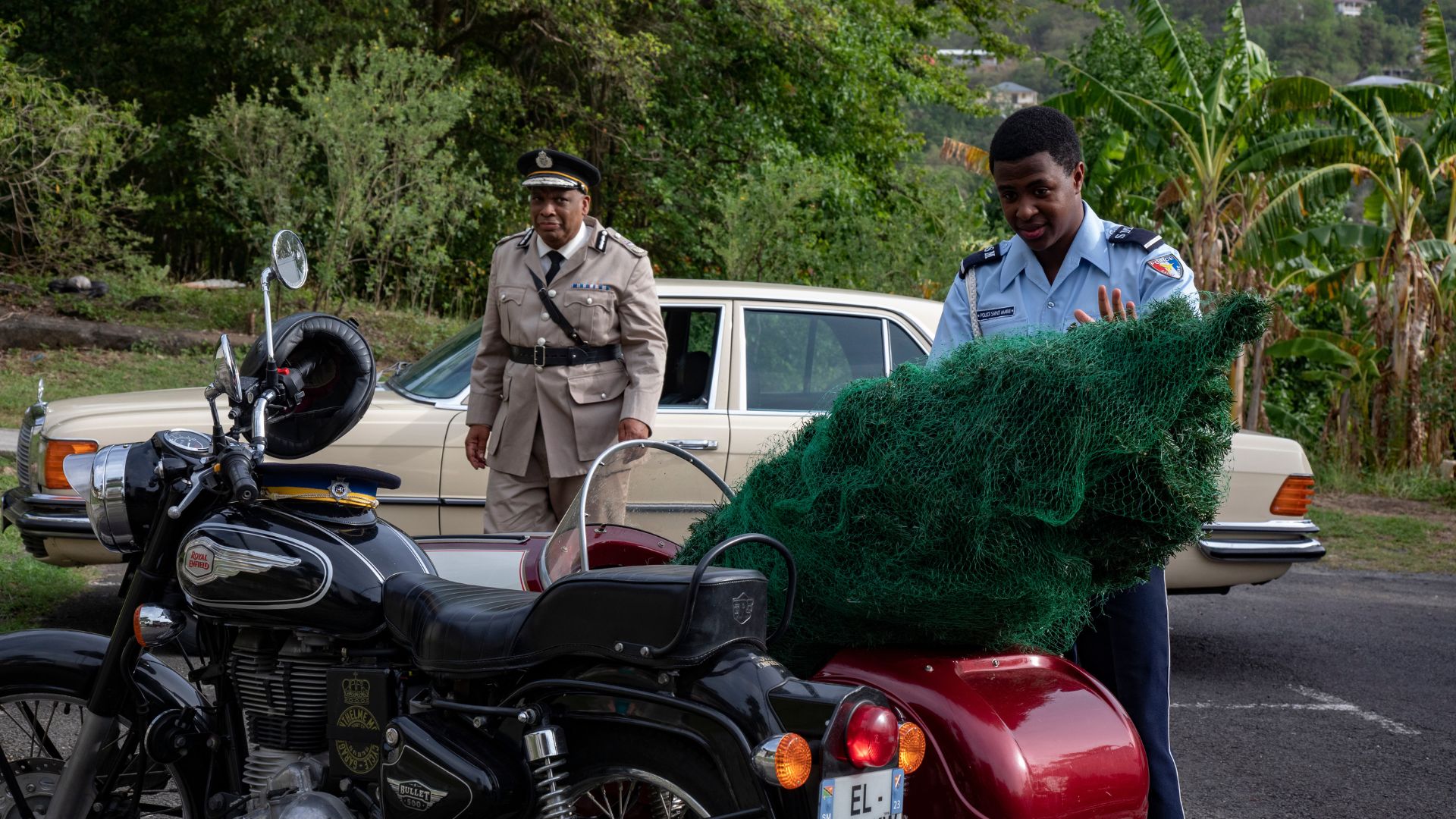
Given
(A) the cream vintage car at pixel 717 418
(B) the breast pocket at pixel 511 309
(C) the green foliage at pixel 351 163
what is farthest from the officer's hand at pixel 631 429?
(C) the green foliage at pixel 351 163

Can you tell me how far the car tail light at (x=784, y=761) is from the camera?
1.98m

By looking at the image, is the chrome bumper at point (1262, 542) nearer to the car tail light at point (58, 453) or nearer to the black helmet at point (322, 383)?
the black helmet at point (322, 383)

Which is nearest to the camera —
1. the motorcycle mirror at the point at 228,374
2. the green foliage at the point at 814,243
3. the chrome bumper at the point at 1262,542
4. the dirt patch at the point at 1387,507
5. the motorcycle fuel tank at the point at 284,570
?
the motorcycle fuel tank at the point at 284,570

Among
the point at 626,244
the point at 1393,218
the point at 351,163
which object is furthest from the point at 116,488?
the point at 1393,218

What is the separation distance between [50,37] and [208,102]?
8.66ft

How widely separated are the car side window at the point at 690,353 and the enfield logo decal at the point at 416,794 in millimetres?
3519

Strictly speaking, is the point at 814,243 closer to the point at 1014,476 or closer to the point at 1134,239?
the point at 1134,239

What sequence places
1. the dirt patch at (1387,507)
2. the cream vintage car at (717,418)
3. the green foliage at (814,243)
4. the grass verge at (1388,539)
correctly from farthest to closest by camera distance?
the green foliage at (814,243)
the dirt patch at (1387,507)
the grass verge at (1388,539)
the cream vintage car at (717,418)

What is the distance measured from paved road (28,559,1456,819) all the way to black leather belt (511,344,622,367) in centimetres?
236

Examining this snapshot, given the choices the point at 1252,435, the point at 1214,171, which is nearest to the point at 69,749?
the point at 1252,435

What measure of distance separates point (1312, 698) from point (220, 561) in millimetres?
4757

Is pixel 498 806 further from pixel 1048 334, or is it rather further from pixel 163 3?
pixel 163 3

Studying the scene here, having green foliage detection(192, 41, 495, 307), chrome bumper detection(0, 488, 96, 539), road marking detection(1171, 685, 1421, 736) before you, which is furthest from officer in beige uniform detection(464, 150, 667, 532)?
green foliage detection(192, 41, 495, 307)

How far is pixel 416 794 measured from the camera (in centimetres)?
235
